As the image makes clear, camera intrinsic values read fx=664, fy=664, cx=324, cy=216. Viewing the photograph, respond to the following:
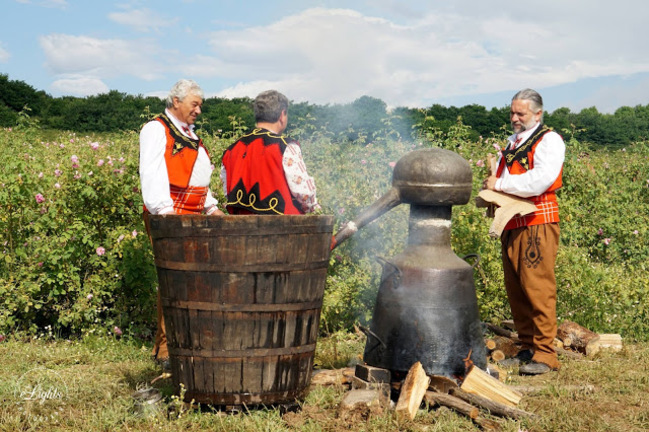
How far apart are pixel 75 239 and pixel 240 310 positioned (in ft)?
9.18

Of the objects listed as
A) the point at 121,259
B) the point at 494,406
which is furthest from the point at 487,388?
the point at 121,259

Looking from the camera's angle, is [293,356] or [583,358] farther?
[583,358]

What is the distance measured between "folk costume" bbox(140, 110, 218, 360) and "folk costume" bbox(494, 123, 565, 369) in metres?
2.06

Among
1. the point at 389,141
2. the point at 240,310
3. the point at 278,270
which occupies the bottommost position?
the point at 240,310

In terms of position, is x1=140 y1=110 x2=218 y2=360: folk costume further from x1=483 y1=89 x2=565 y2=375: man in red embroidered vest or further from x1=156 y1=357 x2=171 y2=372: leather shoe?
x1=483 y1=89 x2=565 y2=375: man in red embroidered vest

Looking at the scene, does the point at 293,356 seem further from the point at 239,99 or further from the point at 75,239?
the point at 239,99

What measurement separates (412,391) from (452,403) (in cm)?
25

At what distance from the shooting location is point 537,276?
471cm

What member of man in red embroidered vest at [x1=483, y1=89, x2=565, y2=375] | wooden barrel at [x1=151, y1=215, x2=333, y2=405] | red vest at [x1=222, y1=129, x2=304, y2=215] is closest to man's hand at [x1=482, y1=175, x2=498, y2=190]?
man in red embroidered vest at [x1=483, y1=89, x2=565, y2=375]

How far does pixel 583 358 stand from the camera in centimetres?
524

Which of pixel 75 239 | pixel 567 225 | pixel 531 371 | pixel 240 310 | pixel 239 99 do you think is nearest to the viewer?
pixel 240 310

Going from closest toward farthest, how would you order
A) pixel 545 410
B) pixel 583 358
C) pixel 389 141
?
pixel 545 410
pixel 583 358
pixel 389 141

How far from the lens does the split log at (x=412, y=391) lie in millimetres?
3750

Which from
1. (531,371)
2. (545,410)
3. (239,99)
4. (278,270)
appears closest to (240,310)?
(278,270)
